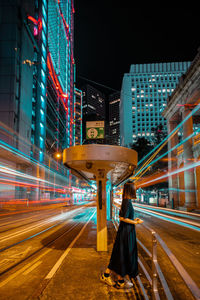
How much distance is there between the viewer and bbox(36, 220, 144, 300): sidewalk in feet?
12.9

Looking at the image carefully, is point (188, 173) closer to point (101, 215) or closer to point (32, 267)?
point (101, 215)

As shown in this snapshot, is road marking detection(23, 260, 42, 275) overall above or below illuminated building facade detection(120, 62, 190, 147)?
below

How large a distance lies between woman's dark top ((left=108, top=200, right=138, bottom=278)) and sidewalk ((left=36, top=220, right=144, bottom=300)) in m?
0.38

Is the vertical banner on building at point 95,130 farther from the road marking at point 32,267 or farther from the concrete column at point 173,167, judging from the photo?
the concrete column at point 173,167

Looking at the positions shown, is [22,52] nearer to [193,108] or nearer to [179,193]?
[193,108]

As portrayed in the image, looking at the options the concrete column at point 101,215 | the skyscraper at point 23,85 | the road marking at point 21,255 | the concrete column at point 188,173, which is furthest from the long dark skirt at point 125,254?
the skyscraper at point 23,85

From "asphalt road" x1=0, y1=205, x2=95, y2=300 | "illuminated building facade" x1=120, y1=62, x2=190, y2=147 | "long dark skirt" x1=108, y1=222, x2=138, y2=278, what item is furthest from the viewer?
"illuminated building facade" x1=120, y1=62, x2=190, y2=147

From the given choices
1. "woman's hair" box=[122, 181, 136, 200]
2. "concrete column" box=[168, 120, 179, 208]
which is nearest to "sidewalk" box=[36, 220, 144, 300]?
"woman's hair" box=[122, 181, 136, 200]

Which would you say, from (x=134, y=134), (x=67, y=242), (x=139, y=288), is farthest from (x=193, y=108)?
(x=134, y=134)

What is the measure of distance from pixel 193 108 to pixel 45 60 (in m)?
44.7

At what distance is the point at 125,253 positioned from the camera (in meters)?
4.27

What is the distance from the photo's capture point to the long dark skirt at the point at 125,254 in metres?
4.19

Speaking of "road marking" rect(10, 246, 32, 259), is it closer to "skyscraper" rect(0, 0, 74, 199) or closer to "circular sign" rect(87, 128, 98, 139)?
"circular sign" rect(87, 128, 98, 139)

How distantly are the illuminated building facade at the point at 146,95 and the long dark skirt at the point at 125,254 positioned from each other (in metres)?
120
